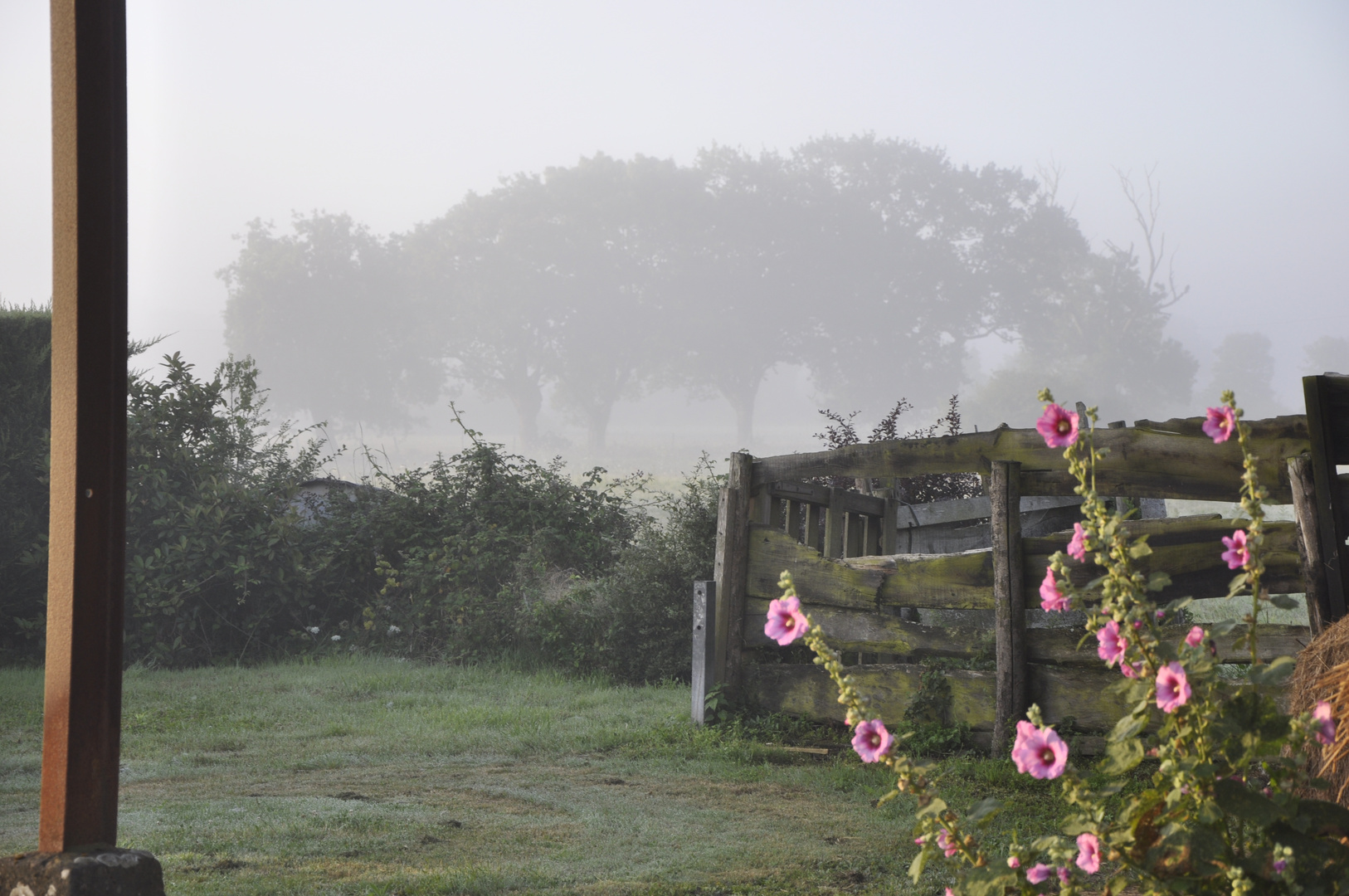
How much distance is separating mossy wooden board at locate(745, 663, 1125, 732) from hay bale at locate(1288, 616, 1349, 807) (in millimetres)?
1588

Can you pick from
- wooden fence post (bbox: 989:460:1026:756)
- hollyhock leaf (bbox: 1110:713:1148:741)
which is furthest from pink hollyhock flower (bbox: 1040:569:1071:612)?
wooden fence post (bbox: 989:460:1026:756)

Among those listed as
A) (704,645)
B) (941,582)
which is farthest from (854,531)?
(941,582)

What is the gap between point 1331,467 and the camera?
3924 millimetres

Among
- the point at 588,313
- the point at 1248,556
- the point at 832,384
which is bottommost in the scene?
the point at 1248,556

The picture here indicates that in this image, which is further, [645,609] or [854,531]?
[645,609]

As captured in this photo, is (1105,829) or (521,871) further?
(521,871)

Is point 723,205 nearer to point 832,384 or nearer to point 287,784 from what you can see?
point 832,384

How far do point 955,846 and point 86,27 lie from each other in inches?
102

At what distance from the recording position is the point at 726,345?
3822 cm

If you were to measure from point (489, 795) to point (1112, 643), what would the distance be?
3.50 metres

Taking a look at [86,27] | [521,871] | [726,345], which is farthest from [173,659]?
[726,345]

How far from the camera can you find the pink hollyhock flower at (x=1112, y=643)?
1.91 m

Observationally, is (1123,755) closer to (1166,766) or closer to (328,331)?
(1166,766)

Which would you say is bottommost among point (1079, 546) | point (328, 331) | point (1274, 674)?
point (1274, 674)
